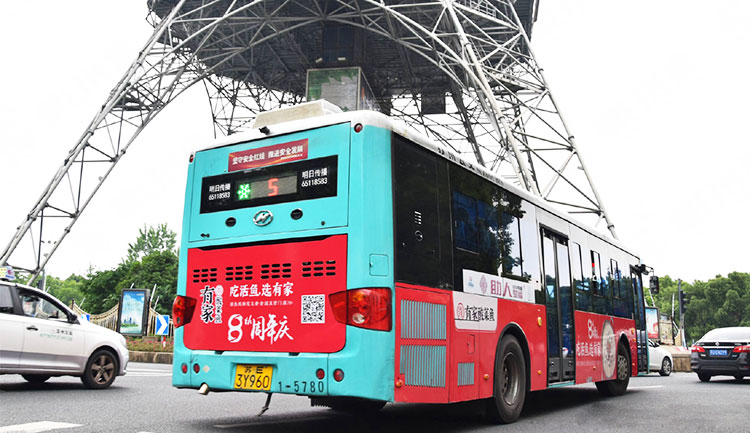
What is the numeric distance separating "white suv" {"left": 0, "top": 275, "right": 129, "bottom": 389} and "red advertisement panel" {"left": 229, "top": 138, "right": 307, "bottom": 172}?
5174mm

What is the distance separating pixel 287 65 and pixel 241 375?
3027cm

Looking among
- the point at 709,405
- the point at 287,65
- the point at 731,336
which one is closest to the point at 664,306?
the point at 287,65

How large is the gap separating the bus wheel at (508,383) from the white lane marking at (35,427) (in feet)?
14.6

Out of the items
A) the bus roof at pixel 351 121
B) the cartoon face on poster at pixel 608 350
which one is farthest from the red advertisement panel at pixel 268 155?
the cartoon face on poster at pixel 608 350

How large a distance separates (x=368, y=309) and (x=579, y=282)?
5878 millimetres

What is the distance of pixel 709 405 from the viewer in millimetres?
10695

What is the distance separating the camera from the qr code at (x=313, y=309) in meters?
6.25

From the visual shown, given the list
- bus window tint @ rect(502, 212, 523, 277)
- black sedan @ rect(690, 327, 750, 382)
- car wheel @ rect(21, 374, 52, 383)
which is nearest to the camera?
bus window tint @ rect(502, 212, 523, 277)

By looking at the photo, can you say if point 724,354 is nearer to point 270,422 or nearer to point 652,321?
point 270,422

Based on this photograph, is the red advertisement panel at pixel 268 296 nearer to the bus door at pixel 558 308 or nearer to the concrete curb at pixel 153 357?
the bus door at pixel 558 308

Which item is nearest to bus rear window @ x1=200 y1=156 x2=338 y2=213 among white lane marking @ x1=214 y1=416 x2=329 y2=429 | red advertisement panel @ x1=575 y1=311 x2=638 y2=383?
white lane marking @ x1=214 y1=416 x2=329 y2=429

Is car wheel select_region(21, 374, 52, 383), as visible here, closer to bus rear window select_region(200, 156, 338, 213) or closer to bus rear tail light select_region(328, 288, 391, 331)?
bus rear window select_region(200, 156, 338, 213)

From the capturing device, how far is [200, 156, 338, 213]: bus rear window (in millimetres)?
6609

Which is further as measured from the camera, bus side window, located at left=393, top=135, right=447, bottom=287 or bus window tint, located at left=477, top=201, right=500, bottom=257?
bus window tint, located at left=477, top=201, right=500, bottom=257
